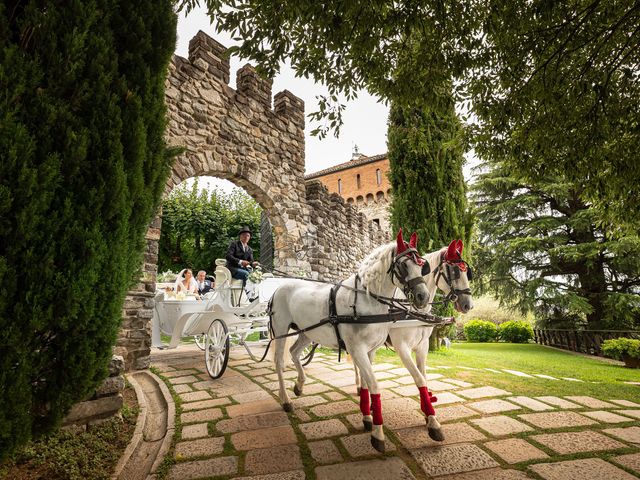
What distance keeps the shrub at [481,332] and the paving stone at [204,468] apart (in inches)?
670

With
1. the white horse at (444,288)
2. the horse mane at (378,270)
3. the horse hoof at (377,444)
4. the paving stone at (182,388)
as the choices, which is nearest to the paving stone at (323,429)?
the horse hoof at (377,444)

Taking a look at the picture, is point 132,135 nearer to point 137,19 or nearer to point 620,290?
point 137,19

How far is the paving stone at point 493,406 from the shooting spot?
3112 millimetres

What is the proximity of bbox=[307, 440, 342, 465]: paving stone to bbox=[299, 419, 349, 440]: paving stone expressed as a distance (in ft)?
0.38

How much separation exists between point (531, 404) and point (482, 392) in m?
0.50

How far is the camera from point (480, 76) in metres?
4.06

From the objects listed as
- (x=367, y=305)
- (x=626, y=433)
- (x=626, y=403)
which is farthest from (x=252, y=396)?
(x=626, y=403)

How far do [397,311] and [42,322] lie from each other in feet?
8.31

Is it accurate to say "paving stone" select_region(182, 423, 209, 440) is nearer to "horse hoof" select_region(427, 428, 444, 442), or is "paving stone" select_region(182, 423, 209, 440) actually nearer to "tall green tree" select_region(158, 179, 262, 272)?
"horse hoof" select_region(427, 428, 444, 442)

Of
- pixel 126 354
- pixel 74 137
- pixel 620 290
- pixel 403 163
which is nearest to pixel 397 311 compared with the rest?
pixel 74 137

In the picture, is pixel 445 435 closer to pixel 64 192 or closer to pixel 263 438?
pixel 263 438

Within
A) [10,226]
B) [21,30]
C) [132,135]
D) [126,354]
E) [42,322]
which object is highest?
[21,30]

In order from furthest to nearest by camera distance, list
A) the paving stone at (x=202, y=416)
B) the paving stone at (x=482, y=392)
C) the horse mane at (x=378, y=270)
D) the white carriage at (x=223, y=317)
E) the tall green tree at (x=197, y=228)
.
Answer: the tall green tree at (x=197, y=228)
the white carriage at (x=223, y=317)
the paving stone at (x=482, y=392)
the paving stone at (x=202, y=416)
the horse mane at (x=378, y=270)

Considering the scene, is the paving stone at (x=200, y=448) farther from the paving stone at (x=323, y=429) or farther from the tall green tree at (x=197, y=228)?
the tall green tree at (x=197, y=228)
